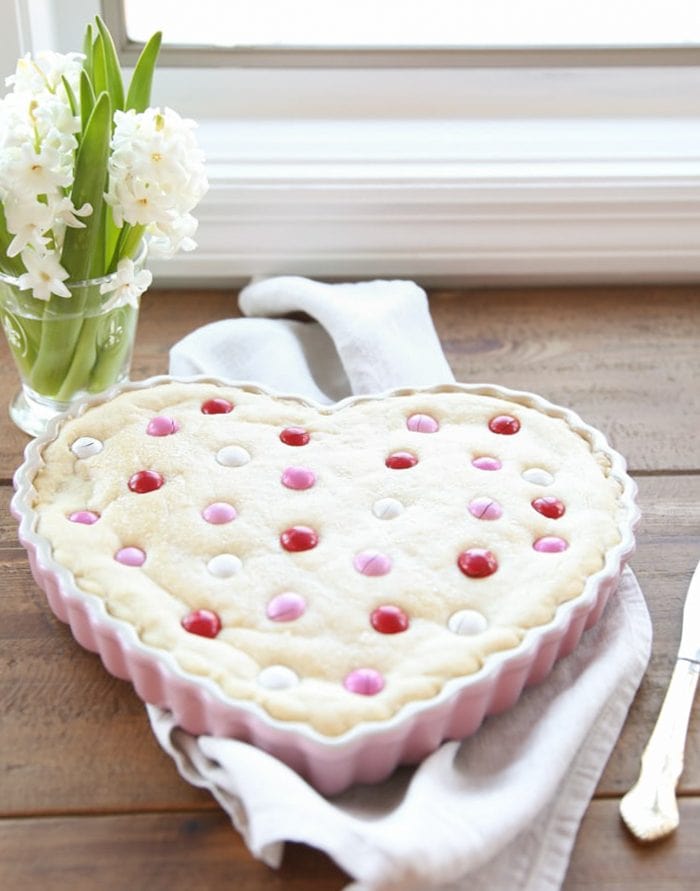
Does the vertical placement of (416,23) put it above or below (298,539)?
above

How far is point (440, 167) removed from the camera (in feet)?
3.63

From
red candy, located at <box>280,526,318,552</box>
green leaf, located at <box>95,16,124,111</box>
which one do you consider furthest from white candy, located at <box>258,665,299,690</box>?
green leaf, located at <box>95,16,124,111</box>

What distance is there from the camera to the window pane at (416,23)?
118 centimetres

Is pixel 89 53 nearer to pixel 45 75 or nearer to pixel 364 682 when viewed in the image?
pixel 45 75

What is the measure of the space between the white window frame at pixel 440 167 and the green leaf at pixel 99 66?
23 cm

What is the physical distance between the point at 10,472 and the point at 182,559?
0.79ft

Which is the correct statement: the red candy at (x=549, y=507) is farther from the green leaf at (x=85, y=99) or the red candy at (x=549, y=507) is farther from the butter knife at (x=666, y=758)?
the green leaf at (x=85, y=99)

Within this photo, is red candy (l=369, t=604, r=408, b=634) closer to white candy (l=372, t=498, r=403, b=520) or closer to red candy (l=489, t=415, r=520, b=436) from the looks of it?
white candy (l=372, t=498, r=403, b=520)

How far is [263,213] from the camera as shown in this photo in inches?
43.2

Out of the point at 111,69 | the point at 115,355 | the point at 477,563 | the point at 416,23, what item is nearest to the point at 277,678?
the point at 477,563

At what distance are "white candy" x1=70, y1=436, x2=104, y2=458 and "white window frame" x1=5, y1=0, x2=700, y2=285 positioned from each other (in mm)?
342

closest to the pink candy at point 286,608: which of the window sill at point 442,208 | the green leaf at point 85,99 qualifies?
the green leaf at point 85,99

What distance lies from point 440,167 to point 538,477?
1.38 feet

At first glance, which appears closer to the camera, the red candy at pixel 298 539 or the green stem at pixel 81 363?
the red candy at pixel 298 539
